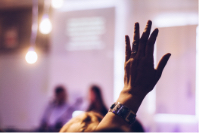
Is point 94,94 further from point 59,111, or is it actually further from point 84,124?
point 84,124

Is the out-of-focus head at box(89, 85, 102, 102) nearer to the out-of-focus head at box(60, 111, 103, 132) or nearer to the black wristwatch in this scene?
the out-of-focus head at box(60, 111, 103, 132)

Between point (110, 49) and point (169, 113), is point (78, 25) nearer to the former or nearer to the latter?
point (110, 49)

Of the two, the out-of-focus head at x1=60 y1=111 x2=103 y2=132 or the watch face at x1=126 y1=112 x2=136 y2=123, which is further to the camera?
the out-of-focus head at x1=60 y1=111 x2=103 y2=132

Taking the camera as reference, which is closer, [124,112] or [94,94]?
[124,112]

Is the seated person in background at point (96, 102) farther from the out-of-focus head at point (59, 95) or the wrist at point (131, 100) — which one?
the wrist at point (131, 100)

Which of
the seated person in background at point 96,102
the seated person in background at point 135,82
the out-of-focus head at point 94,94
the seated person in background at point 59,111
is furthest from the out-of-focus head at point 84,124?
the seated person in background at point 59,111

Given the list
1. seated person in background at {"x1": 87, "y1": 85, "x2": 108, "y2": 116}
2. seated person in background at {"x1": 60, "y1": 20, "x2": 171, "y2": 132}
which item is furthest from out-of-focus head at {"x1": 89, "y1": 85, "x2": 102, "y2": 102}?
seated person in background at {"x1": 60, "y1": 20, "x2": 171, "y2": 132}

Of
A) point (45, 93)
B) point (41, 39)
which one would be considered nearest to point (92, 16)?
point (41, 39)

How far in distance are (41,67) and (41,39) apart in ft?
2.52

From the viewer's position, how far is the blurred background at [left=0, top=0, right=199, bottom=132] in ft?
13.7

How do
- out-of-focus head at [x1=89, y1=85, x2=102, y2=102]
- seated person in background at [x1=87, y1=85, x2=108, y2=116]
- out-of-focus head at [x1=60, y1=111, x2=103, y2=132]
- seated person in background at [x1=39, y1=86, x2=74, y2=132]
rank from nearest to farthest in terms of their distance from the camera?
out-of-focus head at [x1=60, y1=111, x2=103, y2=132] → seated person in background at [x1=87, y1=85, x2=108, y2=116] → out-of-focus head at [x1=89, y1=85, x2=102, y2=102] → seated person in background at [x1=39, y1=86, x2=74, y2=132]

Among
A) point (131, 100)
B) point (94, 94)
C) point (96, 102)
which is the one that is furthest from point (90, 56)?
point (131, 100)

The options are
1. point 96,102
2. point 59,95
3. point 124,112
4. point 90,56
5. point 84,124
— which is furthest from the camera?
point 90,56

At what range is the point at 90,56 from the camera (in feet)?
16.3
